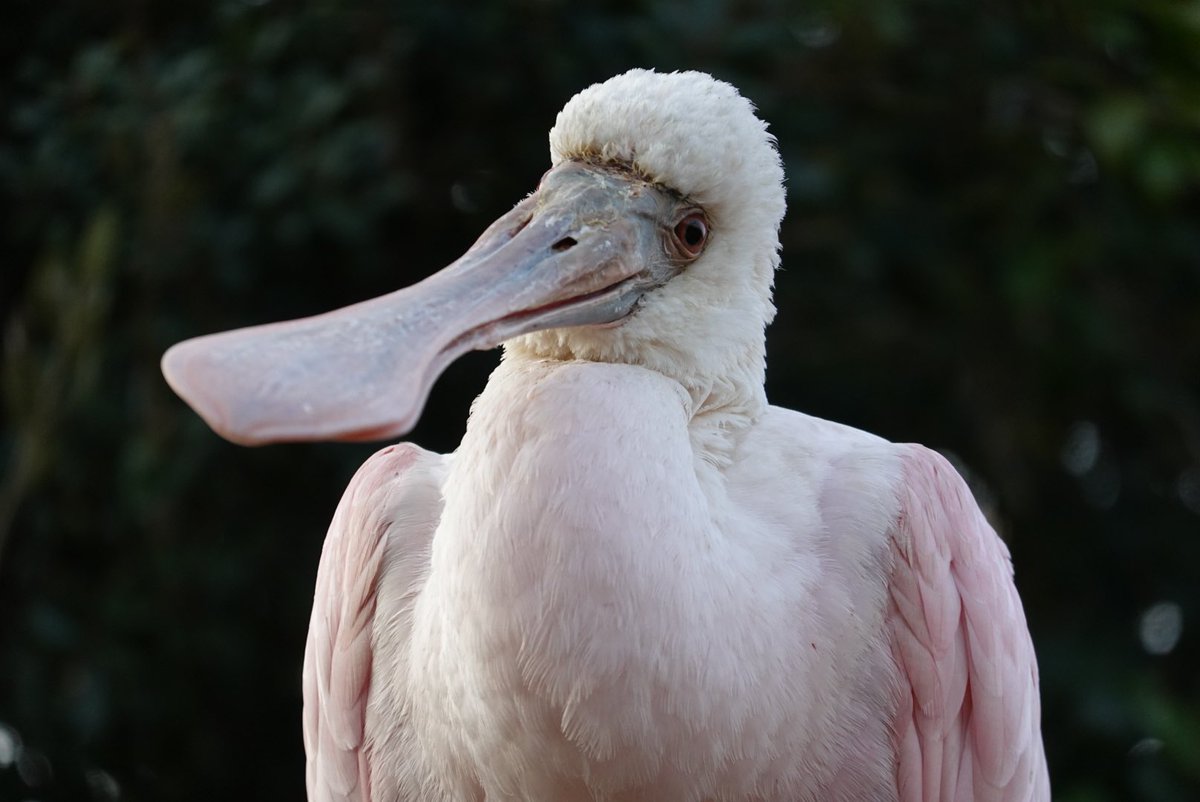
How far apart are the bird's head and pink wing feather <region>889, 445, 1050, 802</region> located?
0.96ft

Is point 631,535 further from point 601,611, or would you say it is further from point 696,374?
point 696,374

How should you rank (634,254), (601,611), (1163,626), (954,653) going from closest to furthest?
(601,611) < (634,254) < (954,653) < (1163,626)

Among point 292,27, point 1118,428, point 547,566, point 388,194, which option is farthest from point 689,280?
point 1118,428

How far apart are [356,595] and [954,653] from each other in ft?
2.66

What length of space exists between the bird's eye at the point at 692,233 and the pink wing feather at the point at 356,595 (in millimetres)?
514

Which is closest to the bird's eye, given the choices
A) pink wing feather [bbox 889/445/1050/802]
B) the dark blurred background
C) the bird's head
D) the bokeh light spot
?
the bird's head

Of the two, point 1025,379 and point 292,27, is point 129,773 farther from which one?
point 1025,379

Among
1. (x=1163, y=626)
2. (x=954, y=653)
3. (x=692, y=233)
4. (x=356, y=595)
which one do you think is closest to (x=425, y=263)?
(x=356, y=595)

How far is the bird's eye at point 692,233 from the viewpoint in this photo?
76.5 inches

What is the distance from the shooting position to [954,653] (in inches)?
82.6

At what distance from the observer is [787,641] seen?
182 cm

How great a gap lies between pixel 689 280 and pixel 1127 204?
A: 252 cm

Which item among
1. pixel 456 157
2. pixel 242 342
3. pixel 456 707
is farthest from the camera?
pixel 456 157

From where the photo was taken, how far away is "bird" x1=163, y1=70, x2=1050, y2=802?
167 cm
